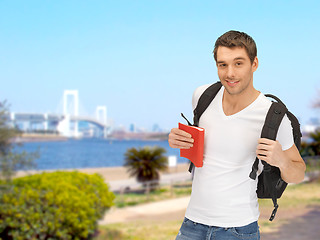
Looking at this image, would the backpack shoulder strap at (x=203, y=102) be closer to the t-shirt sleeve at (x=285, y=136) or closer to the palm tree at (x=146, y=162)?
the t-shirt sleeve at (x=285, y=136)

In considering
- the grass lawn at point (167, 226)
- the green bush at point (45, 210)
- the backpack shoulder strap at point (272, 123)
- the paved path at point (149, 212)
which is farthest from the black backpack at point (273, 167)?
the paved path at point (149, 212)

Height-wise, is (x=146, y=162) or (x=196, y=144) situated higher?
(x=196, y=144)

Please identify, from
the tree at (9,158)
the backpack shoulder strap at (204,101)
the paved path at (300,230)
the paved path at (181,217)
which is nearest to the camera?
the backpack shoulder strap at (204,101)

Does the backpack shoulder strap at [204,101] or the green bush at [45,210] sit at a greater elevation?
the backpack shoulder strap at [204,101]

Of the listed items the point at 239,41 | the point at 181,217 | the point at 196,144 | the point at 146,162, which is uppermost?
the point at 239,41

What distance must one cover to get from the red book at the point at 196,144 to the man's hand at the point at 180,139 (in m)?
0.02

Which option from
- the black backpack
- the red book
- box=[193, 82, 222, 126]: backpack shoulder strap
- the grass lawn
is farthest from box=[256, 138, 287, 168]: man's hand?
the grass lawn

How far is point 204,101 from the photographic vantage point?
1826mm

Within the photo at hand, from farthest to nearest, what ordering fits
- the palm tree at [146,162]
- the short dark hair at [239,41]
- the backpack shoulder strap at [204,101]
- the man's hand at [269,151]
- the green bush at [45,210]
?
the palm tree at [146,162], the green bush at [45,210], the backpack shoulder strap at [204,101], the short dark hair at [239,41], the man's hand at [269,151]

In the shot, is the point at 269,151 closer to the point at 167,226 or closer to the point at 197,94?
the point at 197,94

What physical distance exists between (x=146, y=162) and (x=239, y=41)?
14.3 metres

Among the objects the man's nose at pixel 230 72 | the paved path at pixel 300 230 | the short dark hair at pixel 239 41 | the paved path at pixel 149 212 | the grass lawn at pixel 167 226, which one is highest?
the short dark hair at pixel 239 41

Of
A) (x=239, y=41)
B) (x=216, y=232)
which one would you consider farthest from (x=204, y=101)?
(x=216, y=232)

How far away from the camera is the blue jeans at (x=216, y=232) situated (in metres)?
1.68
